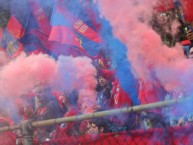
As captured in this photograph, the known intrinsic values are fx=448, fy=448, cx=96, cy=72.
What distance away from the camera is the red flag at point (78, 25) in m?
4.42

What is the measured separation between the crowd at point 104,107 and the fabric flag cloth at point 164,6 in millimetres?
195

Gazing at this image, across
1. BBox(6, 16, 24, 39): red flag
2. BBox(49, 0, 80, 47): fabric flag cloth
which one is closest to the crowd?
BBox(49, 0, 80, 47): fabric flag cloth

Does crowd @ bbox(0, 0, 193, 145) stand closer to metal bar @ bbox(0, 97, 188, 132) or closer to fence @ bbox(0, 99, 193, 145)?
fence @ bbox(0, 99, 193, 145)

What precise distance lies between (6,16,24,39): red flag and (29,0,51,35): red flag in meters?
0.32

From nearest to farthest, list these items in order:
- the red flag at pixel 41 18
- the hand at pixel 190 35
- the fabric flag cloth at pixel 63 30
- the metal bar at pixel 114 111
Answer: the metal bar at pixel 114 111 → the hand at pixel 190 35 → the fabric flag cloth at pixel 63 30 → the red flag at pixel 41 18

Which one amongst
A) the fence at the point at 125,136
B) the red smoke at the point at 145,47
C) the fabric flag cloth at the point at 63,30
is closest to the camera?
the fence at the point at 125,136

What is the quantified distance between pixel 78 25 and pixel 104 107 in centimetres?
98

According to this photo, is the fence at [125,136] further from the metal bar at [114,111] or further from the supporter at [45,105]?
the supporter at [45,105]

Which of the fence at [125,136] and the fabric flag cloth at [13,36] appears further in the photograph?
the fabric flag cloth at [13,36]

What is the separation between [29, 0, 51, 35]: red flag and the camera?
5543 mm

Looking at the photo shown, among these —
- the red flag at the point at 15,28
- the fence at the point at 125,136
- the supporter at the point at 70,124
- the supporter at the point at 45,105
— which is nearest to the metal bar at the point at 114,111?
the fence at the point at 125,136

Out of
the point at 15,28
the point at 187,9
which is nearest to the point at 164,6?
the point at 187,9

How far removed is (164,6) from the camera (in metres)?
3.75

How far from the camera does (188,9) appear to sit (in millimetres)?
3607
